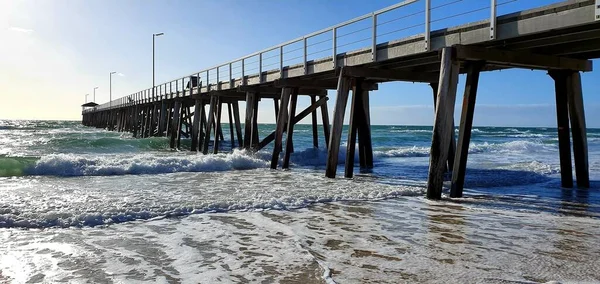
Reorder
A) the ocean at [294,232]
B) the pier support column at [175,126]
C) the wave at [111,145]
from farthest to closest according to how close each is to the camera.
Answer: the pier support column at [175,126] → the wave at [111,145] → the ocean at [294,232]

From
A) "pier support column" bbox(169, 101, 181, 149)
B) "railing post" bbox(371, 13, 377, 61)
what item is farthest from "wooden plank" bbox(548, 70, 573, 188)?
"pier support column" bbox(169, 101, 181, 149)

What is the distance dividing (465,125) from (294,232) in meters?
3.81

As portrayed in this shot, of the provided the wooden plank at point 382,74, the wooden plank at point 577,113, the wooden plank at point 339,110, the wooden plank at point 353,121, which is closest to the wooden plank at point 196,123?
the wooden plank at point 353,121

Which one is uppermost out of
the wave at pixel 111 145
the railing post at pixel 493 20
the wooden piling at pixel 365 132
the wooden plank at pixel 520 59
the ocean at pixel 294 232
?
the railing post at pixel 493 20

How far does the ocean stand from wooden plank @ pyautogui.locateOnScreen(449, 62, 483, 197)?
42 cm

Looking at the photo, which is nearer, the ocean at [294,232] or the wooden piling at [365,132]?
the ocean at [294,232]

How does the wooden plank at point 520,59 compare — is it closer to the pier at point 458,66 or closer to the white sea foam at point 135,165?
the pier at point 458,66

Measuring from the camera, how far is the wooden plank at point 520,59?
737cm

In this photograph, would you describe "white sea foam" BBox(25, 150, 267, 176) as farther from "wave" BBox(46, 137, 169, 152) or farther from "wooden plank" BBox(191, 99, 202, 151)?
"wave" BBox(46, 137, 169, 152)

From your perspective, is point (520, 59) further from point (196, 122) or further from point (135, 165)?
point (196, 122)

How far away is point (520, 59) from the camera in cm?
779

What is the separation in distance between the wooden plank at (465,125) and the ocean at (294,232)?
16.6 inches

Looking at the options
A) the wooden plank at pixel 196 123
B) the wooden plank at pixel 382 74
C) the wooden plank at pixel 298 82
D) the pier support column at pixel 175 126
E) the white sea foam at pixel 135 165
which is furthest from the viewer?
the pier support column at pixel 175 126

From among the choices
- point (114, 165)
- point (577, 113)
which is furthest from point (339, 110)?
point (114, 165)
